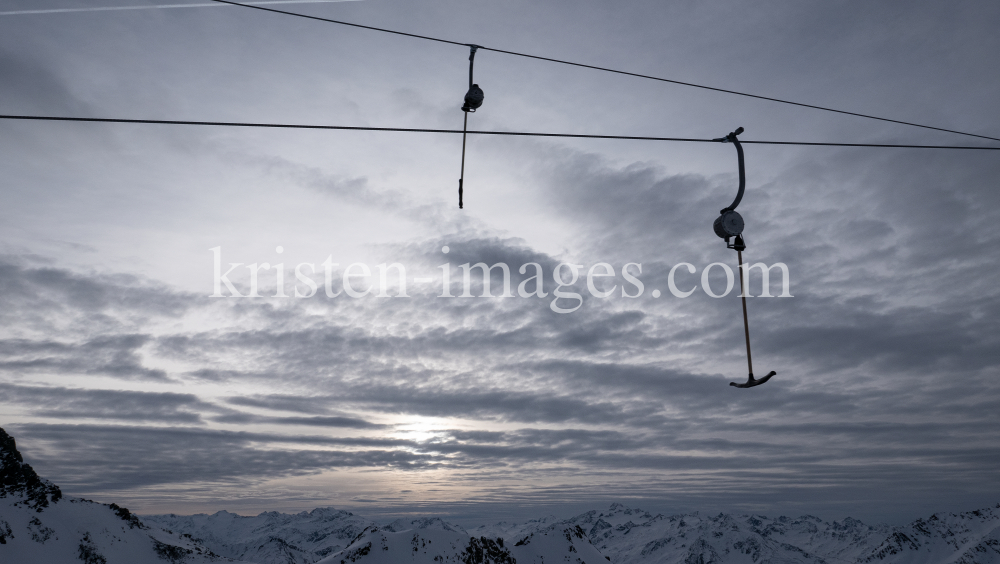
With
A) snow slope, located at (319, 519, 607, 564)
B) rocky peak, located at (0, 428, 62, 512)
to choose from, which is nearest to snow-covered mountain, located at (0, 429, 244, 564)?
rocky peak, located at (0, 428, 62, 512)

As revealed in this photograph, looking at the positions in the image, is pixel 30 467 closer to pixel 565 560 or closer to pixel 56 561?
pixel 56 561

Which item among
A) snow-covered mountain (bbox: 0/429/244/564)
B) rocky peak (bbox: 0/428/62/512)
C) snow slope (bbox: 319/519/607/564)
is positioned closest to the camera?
snow-covered mountain (bbox: 0/429/244/564)

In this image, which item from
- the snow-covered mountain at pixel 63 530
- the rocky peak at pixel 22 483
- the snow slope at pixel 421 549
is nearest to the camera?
the snow-covered mountain at pixel 63 530

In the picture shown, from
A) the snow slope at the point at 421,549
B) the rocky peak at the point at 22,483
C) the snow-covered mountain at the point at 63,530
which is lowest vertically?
the snow slope at the point at 421,549

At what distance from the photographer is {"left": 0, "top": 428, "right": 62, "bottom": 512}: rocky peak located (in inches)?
4798

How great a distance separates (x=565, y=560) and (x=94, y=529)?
444 feet

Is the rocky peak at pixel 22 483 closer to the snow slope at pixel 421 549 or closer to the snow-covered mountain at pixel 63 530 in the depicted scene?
the snow-covered mountain at pixel 63 530

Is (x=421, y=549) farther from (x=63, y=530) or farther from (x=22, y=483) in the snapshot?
(x=22, y=483)

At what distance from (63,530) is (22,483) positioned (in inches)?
661

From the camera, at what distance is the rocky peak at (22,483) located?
122 m

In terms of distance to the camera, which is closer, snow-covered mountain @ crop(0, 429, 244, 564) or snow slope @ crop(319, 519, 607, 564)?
snow-covered mountain @ crop(0, 429, 244, 564)

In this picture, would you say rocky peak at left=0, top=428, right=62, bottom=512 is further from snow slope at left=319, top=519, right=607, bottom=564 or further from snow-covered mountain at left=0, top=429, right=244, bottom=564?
snow slope at left=319, top=519, right=607, bottom=564

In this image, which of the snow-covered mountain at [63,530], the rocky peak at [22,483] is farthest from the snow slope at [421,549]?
the rocky peak at [22,483]

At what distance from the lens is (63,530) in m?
119
